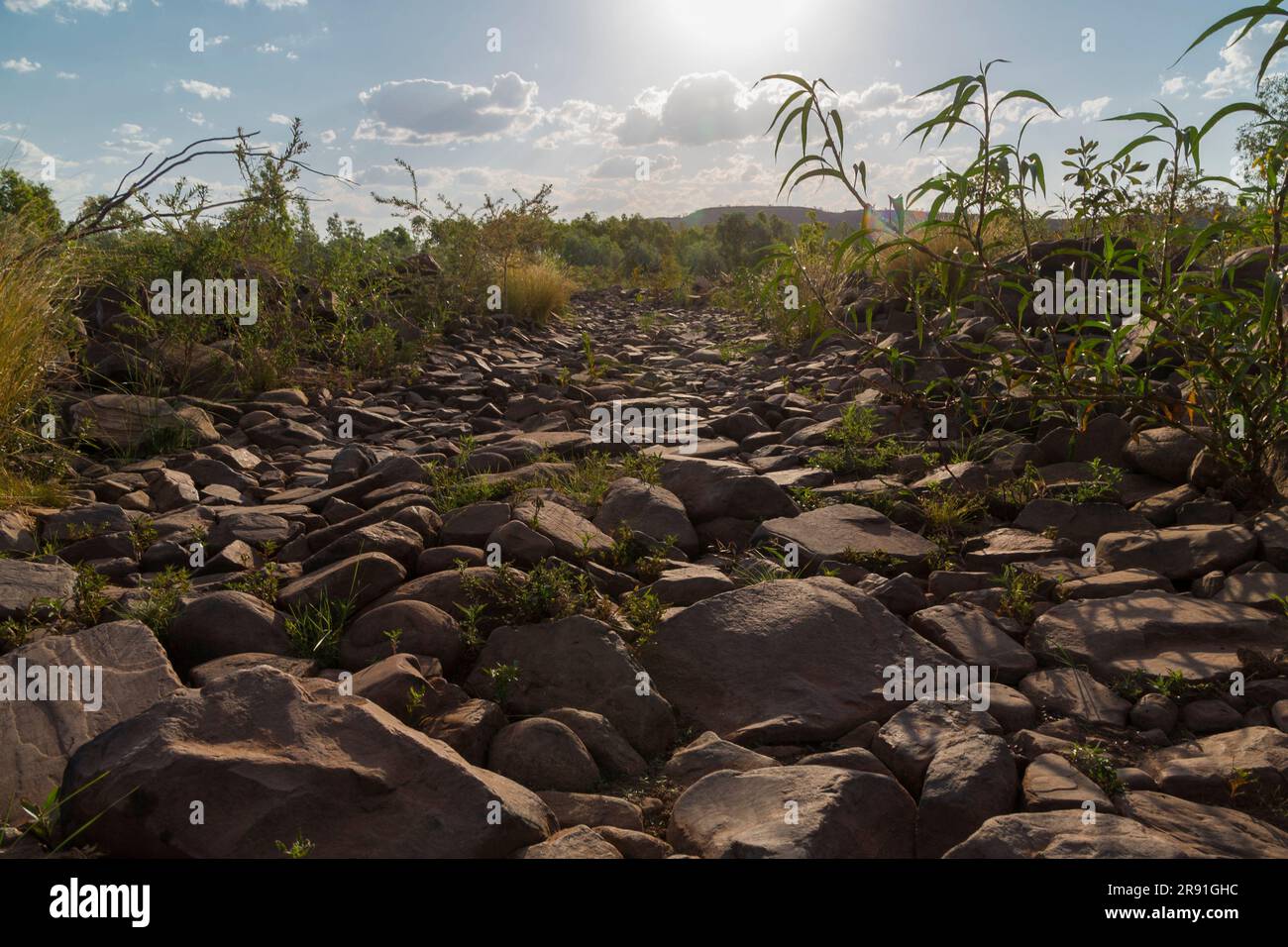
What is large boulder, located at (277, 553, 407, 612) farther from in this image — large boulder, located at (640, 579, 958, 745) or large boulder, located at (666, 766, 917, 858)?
large boulder, located at (666, 766, 917, 858)

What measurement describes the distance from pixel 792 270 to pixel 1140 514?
1.83m

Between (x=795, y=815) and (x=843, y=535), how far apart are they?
1.96 meters

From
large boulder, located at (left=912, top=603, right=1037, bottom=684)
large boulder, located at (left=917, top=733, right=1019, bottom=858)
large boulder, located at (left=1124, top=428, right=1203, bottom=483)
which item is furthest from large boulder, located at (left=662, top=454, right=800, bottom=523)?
large boulder, located at (left=917, top=733, right=1019, bottom=858)

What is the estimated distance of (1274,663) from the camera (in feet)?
8.77

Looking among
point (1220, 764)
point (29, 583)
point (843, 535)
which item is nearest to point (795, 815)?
point (1220, 764)

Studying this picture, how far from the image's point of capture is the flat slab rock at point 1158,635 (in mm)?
2785

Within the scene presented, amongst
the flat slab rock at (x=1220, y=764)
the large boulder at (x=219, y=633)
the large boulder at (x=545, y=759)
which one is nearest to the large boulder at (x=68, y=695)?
the large boulder at (x=219, y=633)

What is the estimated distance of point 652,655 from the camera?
117 inches

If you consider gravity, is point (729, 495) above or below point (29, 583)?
above

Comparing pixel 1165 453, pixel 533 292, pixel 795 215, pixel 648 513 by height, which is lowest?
pixel 648 513

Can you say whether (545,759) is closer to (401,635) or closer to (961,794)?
(401,635)

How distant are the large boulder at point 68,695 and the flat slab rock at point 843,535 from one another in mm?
2345

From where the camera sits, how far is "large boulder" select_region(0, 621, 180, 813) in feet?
7.45
